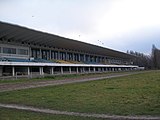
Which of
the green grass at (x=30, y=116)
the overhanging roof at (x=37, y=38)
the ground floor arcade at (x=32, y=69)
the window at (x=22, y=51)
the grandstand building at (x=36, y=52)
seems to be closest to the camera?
the green grass at (x=30, y=116)

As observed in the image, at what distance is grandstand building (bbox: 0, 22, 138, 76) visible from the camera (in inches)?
2336

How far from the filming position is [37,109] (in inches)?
551

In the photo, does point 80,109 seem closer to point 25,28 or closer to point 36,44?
point 25,28

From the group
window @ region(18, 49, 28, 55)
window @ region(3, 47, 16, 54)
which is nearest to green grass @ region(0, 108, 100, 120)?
window @ region(3, 47, 16, 54)

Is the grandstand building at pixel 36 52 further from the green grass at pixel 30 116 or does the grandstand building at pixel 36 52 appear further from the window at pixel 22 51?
the green grass at pixel 30 116

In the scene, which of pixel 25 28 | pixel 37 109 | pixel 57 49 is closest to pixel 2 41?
pixel 25 28

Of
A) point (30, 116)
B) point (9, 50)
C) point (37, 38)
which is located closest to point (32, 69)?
point (9, 50)

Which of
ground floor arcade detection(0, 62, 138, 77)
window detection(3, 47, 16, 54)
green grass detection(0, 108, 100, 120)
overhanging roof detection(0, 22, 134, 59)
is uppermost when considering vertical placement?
overhanging roof detection(0, 22, 134, 59)

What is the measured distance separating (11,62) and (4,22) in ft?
24.9

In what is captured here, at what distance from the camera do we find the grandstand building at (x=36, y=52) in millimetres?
59344

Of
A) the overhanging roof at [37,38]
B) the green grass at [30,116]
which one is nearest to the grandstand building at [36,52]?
the overhanging roof at [37,38]

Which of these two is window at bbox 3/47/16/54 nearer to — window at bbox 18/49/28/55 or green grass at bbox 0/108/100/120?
window at bbox 18/49/28/55

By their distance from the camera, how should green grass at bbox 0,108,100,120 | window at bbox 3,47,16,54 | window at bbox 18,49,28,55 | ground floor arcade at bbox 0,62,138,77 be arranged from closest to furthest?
green grass at bbox 0,108,100,120, ground floor arcade at bbox 0,62,138,77, window at bbox 3,47,16,54, window at bbox 18,49,28,55

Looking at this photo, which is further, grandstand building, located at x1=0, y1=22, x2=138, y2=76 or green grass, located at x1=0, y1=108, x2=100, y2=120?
grandstand building, located at x1=0, y1=22, x2=138, y2=76
